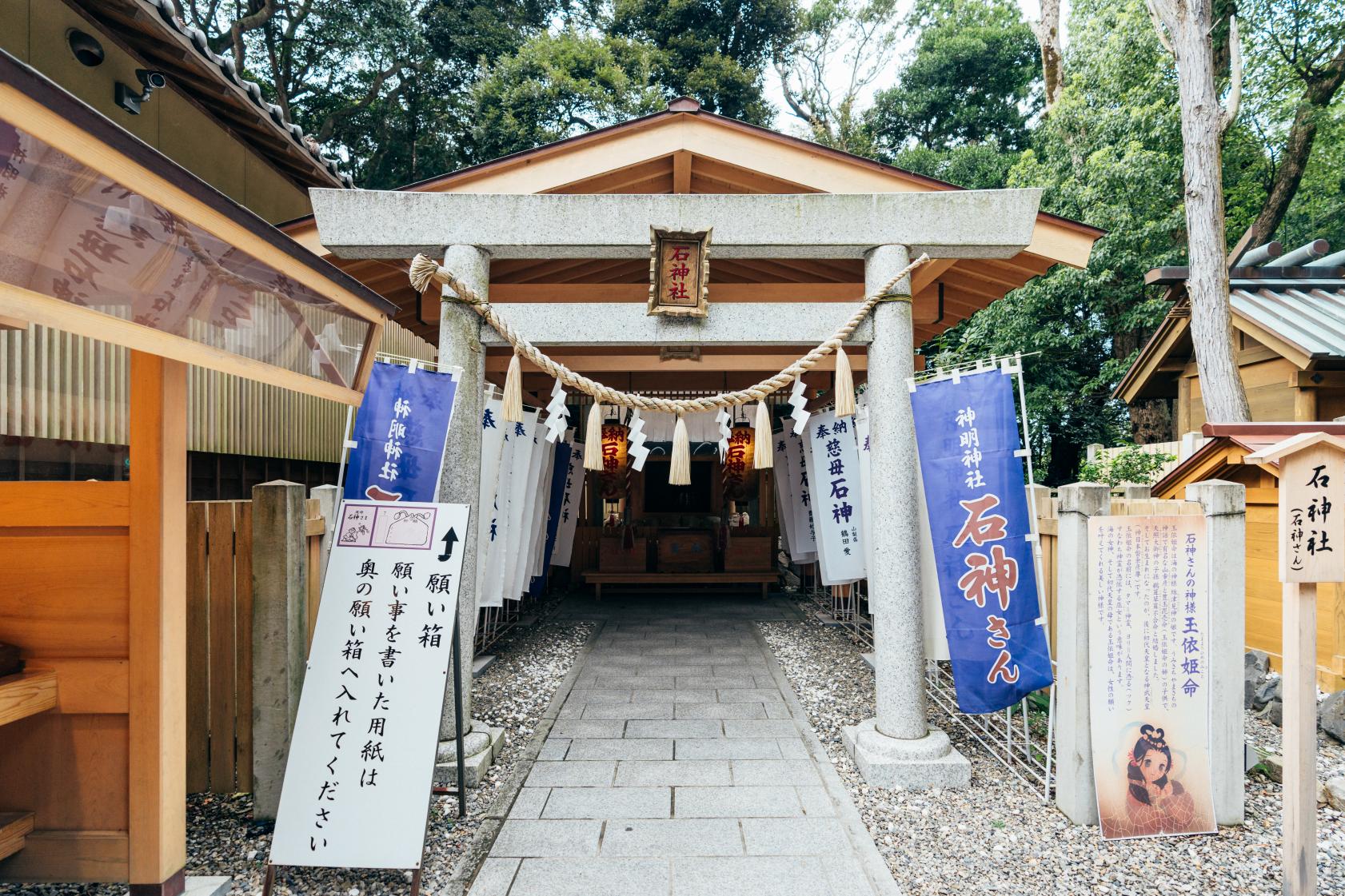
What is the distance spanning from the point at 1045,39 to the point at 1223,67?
4313 mm

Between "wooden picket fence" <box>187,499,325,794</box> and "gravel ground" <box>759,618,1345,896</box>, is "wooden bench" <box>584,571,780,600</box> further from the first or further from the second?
"wooden picket fence" <box>187,499,325,794</box>

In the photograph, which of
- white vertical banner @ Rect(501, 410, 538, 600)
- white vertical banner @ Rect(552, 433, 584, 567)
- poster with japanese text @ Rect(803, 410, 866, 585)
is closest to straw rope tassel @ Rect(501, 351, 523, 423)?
white vertical banner @ Rect(501, 410, 538, 600)

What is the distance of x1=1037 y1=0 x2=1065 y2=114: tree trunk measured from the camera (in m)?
18.0

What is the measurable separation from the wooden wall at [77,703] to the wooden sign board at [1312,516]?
5636 mm

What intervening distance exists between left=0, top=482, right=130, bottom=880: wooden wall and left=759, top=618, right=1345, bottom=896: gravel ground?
391cm

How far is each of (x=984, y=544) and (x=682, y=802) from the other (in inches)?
101

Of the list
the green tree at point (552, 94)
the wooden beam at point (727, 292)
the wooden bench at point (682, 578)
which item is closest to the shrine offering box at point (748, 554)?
the wooden bench at point (682, 578)

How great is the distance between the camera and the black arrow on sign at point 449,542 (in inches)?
152

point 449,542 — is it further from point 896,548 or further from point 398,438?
point 896,548

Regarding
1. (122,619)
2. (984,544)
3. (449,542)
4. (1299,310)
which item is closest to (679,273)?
(449,542)

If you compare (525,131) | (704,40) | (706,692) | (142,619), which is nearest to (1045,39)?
(704,40)

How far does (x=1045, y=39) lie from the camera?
18.1 m

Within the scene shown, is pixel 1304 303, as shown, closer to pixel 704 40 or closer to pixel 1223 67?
pixel 1223 67

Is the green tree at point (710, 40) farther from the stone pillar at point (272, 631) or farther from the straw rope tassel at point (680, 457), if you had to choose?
the stone pillar at point (272, 631)
